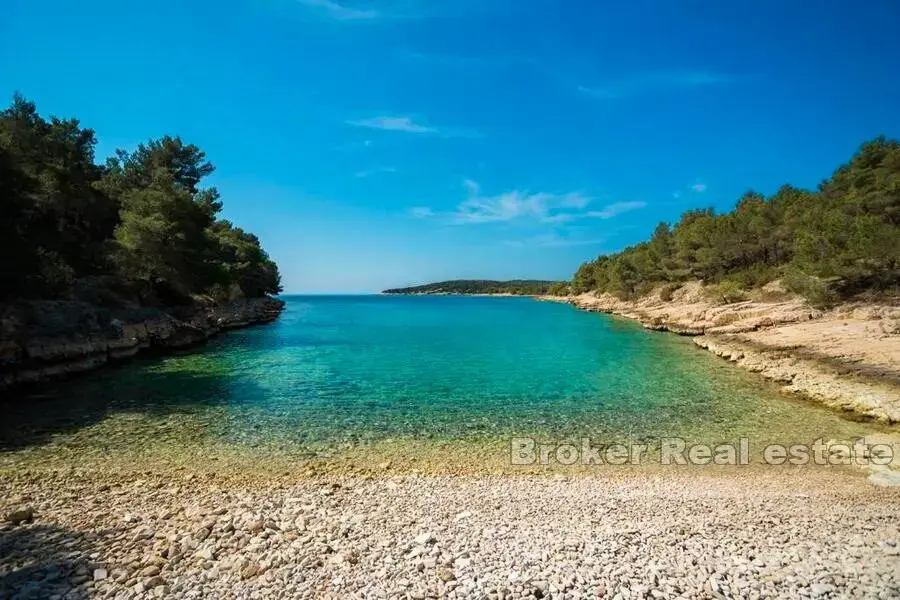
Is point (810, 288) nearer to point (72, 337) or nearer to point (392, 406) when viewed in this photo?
point (392, 406)

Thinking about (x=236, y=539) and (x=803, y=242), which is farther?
(x=803, y=242)

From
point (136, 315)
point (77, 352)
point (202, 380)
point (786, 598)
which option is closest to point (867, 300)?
point (786, 598)

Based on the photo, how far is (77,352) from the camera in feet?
75.1

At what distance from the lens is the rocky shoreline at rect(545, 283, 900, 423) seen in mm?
15992

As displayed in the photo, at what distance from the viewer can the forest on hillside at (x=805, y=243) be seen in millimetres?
33031

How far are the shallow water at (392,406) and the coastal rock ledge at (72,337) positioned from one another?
1.74m

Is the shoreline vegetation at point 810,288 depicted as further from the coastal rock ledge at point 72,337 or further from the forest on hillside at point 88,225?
the forest on hillside at point 88,225

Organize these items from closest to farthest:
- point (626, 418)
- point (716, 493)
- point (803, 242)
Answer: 1. point (716, 493)
2. point (626, 418)
3. point (803, 242)

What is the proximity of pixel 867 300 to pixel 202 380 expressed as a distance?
45.2m

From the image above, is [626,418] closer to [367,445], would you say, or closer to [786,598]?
[367,445]

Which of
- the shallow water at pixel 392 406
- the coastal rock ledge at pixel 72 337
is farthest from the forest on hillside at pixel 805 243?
the coastal rock ledge at pixel 72 337

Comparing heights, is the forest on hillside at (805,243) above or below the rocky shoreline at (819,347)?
above

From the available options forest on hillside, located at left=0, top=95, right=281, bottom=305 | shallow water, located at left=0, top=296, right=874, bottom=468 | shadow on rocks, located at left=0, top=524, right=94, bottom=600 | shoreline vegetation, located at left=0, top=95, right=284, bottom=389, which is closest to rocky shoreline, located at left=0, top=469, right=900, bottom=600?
shadow on rocks, located at left=0, top=524, right=94, bottom=600

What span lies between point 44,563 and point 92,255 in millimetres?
34488
